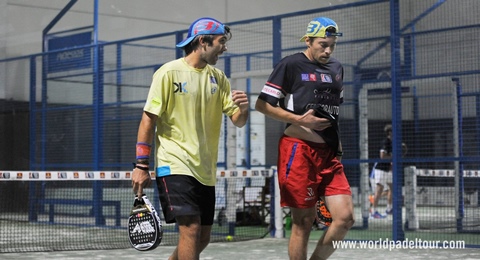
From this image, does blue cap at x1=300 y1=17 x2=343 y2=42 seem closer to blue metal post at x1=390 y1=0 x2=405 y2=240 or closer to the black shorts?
the black shorts

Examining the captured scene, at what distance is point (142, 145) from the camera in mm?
5855

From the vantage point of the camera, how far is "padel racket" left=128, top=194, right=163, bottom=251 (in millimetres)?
5812

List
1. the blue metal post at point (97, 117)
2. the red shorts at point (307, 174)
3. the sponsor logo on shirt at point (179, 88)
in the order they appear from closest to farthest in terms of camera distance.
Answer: the sponsor logo on shirt at point (179, 88) < the red shorts at point (307, 174) < the blue metal post at point (97, 117)

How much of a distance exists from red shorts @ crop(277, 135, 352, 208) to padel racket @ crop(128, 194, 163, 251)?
1.25 metres

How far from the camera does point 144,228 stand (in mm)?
5875

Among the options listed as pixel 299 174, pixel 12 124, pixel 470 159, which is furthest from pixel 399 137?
pixel 12 124

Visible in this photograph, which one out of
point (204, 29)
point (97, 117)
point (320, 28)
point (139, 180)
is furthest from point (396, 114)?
point (139, 180)

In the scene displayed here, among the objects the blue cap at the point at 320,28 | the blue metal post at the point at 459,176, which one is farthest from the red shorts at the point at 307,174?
the blue metal post at the point at 459,176

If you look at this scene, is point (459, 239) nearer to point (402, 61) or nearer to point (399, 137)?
point (399, 137)

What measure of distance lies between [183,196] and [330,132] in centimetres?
154

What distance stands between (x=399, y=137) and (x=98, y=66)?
6379mm

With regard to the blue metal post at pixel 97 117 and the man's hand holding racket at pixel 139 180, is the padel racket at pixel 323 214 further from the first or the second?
the blue metal post at pixel 97 117

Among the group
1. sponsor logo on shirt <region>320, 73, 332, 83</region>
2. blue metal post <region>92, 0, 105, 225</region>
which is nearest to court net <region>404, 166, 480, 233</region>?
blue metal post <region>92, 0, 105, 225</region>

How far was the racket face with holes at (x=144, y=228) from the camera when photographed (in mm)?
5809
